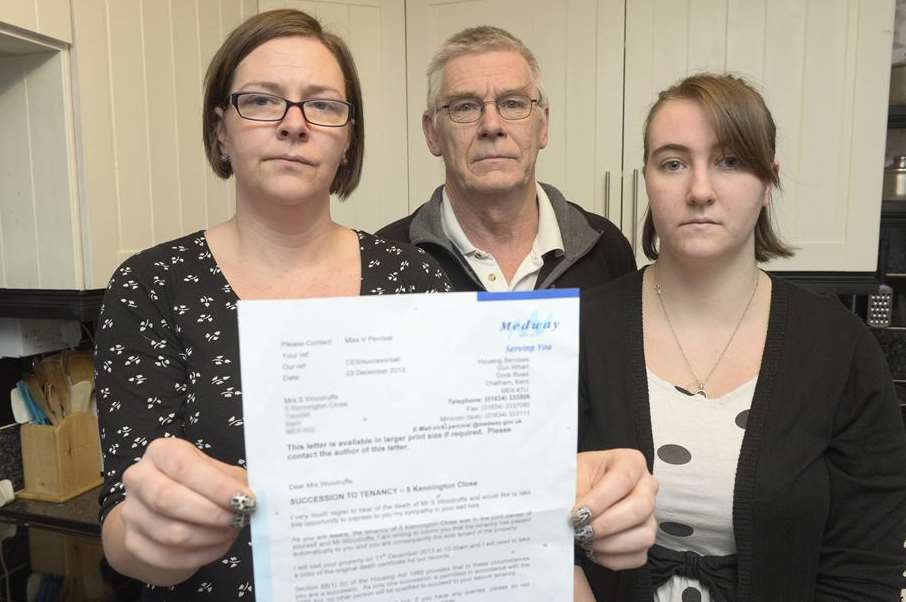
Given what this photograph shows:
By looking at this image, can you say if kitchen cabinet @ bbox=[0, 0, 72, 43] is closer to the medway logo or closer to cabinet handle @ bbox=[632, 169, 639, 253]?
the medway logo

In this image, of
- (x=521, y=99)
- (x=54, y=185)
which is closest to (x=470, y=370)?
(x=521, y=99)

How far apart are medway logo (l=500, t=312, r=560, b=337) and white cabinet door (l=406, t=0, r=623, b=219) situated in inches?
54.9

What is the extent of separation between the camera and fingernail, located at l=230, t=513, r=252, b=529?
52cm

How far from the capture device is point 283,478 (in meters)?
0.52

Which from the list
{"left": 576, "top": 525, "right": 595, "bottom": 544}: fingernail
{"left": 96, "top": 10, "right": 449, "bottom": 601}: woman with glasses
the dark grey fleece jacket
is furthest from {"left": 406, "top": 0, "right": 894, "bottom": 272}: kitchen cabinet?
{"left": 576, "top": 525, "right": 595, "bottom": 544}: fingernail

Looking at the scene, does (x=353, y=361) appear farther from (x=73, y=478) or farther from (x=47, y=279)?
(x=73, y=478)

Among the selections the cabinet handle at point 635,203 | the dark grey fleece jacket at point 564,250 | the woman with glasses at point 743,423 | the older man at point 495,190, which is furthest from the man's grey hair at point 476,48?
the cabinet handle at point 635,203

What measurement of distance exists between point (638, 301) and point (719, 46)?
1.08m

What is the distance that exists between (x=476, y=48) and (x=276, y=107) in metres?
0.64

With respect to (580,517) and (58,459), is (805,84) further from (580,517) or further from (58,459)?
(58,459)

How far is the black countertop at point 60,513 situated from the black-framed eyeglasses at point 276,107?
3.62ft

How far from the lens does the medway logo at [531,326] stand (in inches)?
21.5

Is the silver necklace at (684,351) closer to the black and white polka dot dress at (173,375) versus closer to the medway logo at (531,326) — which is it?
the medway logo at (531,326)

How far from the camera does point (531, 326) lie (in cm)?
55
